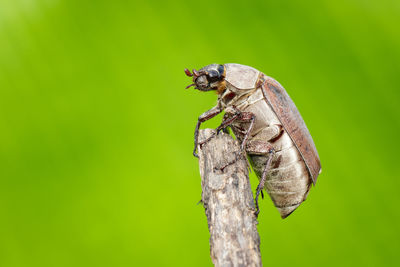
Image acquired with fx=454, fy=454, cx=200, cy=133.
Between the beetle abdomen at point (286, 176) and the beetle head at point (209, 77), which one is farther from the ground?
the beetle head at point (209, 77)

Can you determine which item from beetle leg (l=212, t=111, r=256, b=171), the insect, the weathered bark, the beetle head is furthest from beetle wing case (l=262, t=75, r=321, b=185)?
the weathered bark

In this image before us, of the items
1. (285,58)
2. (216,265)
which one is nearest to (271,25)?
(285,58)

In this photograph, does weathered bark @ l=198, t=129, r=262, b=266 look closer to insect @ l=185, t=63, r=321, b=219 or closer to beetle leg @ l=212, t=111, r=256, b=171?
beetle leg @ l=212, t=111, r=256, b=171

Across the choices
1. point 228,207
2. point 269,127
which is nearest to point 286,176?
point 269,127

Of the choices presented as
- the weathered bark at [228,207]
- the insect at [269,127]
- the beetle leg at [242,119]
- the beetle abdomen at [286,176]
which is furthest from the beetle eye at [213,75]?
the beetle abdomen at [286,176]

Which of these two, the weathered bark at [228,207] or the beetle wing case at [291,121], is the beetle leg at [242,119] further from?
the beetle wing case at [291,121]
